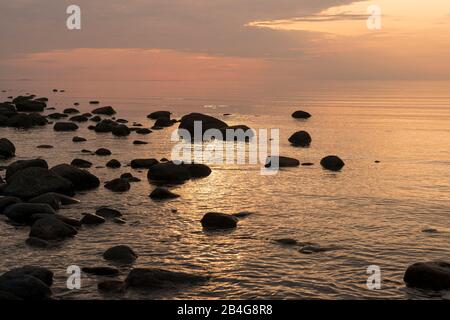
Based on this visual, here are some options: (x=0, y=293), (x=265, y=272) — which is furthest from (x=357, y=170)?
(x=0, y=293)

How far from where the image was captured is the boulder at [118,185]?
23170 mm

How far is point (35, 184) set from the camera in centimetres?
2117

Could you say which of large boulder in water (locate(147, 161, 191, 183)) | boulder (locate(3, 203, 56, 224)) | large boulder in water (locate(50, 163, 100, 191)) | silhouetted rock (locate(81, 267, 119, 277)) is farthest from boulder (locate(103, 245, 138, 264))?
large boulder in water (locate(147, 161, 191, 183))

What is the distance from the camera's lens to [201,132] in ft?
164

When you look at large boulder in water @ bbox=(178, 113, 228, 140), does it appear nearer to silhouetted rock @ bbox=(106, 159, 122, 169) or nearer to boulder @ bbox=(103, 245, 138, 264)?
silhouetted rock @ bbox=(106, 159, 122, 169)

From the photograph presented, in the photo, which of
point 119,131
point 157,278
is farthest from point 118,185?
point 119,131

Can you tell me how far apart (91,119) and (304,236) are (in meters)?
48.4

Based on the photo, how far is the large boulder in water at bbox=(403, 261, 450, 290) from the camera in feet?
40.4

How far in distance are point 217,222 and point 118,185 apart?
732cm

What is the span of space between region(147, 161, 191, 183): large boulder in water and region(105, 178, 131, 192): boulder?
2360 millimetres

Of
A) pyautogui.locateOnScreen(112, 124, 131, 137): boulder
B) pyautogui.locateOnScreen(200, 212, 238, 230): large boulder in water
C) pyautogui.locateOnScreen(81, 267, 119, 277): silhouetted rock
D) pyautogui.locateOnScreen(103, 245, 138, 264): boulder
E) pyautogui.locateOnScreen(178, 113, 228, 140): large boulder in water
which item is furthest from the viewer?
pyautogui.locateOnScreen(178, 113, 228, 140): large boulder in water

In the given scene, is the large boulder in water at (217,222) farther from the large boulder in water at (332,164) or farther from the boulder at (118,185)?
the large boulder in water at (332,164)
